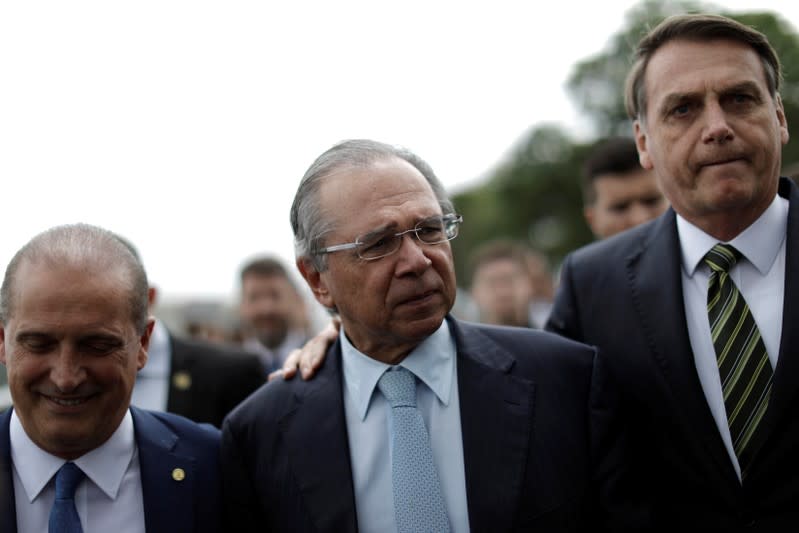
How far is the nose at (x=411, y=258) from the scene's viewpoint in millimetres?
3023

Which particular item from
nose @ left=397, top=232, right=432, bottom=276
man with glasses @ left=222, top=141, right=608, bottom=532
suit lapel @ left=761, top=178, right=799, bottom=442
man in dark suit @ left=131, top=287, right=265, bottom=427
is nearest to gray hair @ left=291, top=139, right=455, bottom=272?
man with glasses @ left=222, top=141, right=608, bottom=532

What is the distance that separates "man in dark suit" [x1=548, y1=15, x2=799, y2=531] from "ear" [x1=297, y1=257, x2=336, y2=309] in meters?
1.09

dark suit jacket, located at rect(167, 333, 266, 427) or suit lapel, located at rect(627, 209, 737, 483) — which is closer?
suit lapel, located at rect(627, 209, 737, 483)

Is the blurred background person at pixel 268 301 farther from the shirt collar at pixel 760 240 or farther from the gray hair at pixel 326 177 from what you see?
the shirt collar at pixel 760 240

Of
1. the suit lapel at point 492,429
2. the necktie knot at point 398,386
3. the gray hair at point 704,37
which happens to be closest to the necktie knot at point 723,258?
the gray hair at point 704,37

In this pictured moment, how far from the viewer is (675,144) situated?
3.12 metres

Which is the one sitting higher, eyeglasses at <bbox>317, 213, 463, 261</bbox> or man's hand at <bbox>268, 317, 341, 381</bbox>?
eyeglasses at <bbox>317, 213, 463, 261</bbox>

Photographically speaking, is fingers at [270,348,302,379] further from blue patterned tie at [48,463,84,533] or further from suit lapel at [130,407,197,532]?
blue patterned tie at [48,463,84,533]

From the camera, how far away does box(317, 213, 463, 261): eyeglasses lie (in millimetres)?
3072

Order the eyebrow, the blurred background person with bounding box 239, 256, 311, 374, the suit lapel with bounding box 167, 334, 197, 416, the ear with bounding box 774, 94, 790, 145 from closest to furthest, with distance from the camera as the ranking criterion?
the eyebrow
the ear with bounding box 774, 94, 790, 145
the suit lapel with bounding box 167, 334, 197, 416
the blurred background person with bounding box 239, 256, 311, 374

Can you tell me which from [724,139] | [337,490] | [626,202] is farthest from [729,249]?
[626,202]

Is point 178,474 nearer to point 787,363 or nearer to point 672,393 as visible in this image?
point 672,393

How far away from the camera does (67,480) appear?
2896mm

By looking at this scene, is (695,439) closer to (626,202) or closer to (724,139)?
(724,139)
